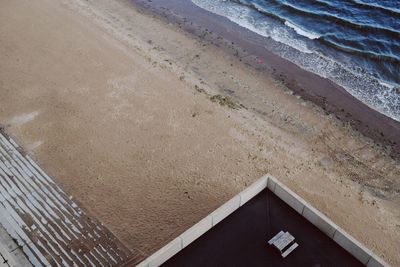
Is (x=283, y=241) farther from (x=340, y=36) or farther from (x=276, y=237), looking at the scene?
(x=340, y=36)

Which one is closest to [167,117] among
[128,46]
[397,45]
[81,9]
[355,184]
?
[128,46]

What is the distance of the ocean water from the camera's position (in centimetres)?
2464

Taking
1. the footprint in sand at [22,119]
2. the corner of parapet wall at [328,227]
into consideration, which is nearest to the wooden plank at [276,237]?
the corner of parapet wall at [328,227]

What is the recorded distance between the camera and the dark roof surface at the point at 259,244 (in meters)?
10.3

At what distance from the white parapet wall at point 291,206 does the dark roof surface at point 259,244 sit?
131 mm

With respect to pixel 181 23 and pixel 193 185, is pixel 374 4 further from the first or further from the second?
pixel 193 185

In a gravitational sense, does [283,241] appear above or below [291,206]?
below

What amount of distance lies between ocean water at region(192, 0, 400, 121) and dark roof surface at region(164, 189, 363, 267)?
47.3 feet

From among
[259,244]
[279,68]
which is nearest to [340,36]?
[279,68]

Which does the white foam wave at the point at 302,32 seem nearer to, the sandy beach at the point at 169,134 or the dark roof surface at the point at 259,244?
the sandy beach at the point at 169,134

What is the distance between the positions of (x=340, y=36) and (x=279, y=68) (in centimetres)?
645

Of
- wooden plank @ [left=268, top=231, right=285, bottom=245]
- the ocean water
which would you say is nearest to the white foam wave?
the ocean water

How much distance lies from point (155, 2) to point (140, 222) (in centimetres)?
2322

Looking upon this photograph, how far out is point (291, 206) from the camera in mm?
11477
